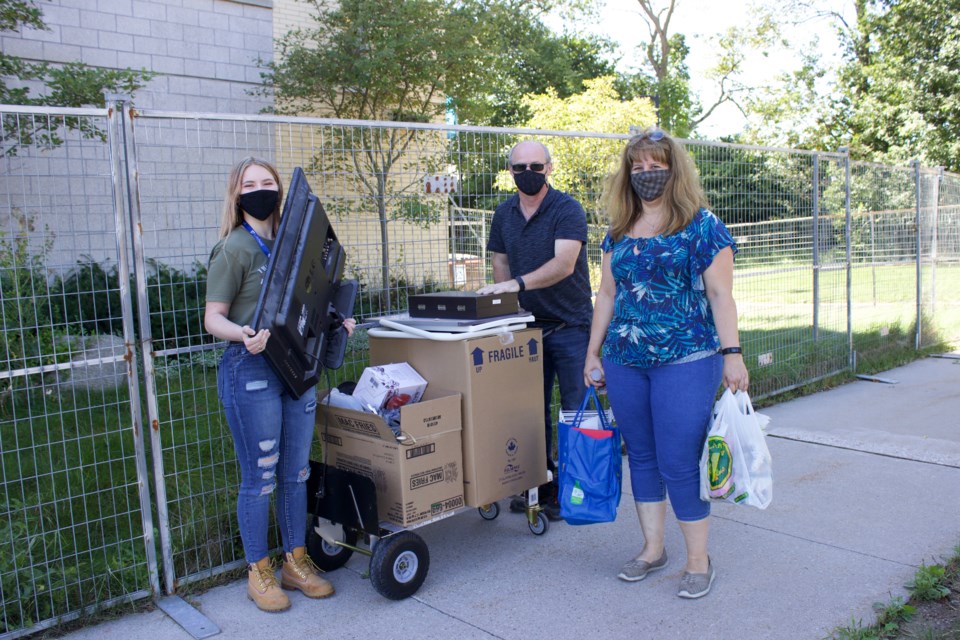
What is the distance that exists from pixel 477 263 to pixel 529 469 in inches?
54.0

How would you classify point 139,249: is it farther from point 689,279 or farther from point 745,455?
point 745,455

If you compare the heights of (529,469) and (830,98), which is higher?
(830,98)

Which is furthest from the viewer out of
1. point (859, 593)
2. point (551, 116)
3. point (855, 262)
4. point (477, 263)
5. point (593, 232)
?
point (551, 116)

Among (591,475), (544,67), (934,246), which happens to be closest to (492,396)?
(591,475)

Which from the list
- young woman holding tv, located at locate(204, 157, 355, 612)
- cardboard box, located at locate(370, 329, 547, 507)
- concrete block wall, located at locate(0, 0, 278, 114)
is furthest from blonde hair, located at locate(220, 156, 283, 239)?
concrete block wall, located at locate(0, 0, 278, 114)

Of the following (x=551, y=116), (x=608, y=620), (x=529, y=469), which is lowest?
(x=608, y=620)

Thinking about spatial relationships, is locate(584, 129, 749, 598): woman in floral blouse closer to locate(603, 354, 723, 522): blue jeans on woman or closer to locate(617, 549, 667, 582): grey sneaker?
locate(603, 354, 723, 522): blue jeans on woman

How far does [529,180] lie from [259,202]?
1.36m

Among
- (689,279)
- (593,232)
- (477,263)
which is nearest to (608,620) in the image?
(689,279)

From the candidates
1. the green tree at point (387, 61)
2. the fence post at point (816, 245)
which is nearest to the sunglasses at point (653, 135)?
the fence post at point (816, 245)

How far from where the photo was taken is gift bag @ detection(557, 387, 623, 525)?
140 inches

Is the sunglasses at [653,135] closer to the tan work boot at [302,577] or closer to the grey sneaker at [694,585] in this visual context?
the grey sneaker at [694,585]

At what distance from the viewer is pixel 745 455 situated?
324cm

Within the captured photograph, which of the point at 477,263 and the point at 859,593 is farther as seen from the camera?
the point at 477,263
